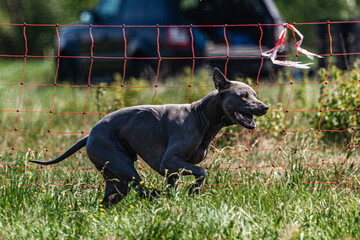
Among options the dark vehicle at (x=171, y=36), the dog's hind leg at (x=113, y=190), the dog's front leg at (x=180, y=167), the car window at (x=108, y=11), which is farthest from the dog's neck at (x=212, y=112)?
the car window at (x=108, y=11)

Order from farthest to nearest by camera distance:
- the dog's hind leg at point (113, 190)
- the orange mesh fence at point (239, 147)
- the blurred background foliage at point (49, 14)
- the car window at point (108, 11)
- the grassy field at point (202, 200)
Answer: the blurred background foliage at point (49, 14), the car window at point (108, 11), the orange mesh fence at point (239, 147), the dog's hind leg at point (113, 190), the grassy field at point (202, 200)

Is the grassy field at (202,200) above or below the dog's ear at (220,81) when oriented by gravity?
below

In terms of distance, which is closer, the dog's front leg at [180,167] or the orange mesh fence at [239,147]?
the dog's front leg at [180,167]

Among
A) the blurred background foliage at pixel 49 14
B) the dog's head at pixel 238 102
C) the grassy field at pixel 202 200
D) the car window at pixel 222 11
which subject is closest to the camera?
the grassy field at pixel 202 200

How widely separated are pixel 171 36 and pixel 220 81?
244 inches

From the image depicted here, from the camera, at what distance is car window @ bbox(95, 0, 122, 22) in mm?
10969

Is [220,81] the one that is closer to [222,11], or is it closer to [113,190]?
[113,190]

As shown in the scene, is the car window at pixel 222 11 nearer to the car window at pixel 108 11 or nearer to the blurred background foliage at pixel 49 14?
the car window at pixel 108 11

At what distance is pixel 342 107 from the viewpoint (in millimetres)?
6660

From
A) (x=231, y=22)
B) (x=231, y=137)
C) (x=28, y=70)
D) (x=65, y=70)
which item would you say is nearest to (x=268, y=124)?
(x=231, y=137)

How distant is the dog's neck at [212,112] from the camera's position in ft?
14.6

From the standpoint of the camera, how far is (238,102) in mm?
4328

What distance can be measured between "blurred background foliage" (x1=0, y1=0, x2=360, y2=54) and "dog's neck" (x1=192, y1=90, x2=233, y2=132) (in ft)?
31.6

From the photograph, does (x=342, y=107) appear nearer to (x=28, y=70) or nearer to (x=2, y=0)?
(x=28, y=70)
